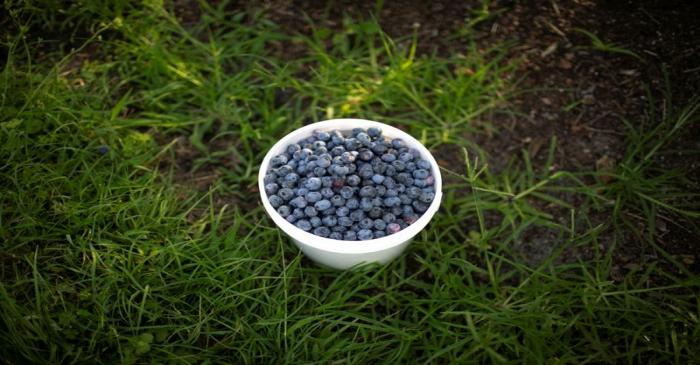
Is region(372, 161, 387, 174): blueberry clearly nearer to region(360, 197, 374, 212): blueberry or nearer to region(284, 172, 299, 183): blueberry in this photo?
region(360, 197, 374, 212): blueberry

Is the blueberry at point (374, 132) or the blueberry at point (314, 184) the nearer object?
the blueberry at point (314, 184)

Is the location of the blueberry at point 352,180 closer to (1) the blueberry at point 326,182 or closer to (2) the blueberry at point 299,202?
(1) the blueberry at point 326,182

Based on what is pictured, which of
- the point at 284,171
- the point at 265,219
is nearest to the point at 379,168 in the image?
the point at 284,171

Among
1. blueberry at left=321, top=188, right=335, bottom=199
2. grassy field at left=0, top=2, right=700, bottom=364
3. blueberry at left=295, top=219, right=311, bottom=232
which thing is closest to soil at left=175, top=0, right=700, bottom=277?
Result: grassy field at left=0, top=2, right=700, bottom=364

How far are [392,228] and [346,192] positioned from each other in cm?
21

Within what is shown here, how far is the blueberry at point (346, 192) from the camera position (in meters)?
1.79

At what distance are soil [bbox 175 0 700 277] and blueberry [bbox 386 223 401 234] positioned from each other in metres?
0.67

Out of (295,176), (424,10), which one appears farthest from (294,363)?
(424,10)

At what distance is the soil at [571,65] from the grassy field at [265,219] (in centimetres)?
6

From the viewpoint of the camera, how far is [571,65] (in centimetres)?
259

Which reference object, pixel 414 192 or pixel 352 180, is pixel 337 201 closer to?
pixel 352 180

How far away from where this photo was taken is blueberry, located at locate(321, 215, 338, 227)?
1753mm

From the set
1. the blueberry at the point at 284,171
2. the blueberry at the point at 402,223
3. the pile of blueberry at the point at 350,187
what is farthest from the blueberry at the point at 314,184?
the blueberry at the point at 402,223

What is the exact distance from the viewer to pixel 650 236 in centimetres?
205
